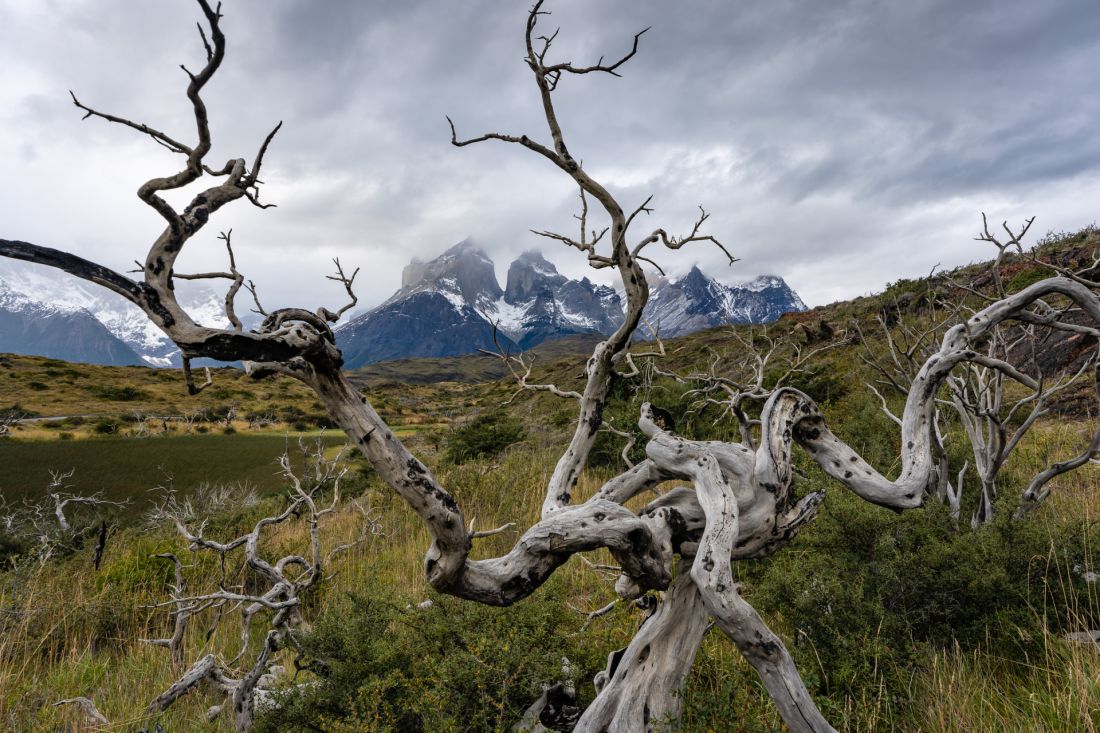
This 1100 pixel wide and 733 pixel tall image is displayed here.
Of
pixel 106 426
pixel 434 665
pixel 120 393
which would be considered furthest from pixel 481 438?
pixel 120 393

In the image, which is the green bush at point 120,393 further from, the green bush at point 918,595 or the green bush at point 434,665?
the green bush at point 918,595

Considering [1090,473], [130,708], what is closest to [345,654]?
[130,708]

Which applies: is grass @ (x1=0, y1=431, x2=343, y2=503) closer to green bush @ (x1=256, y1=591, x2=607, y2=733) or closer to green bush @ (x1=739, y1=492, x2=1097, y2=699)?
green bush @ (x1=256, y1=591, x2=607, y2=733)

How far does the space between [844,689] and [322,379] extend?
3457mm

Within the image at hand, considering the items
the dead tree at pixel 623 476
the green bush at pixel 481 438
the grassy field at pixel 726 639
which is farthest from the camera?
the green bush at pixel 481 438

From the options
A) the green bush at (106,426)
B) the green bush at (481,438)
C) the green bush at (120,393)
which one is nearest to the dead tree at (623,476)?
the green bush at (481,438)

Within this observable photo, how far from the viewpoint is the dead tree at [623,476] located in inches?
59.5

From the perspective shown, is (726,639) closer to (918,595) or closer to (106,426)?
(918,595)

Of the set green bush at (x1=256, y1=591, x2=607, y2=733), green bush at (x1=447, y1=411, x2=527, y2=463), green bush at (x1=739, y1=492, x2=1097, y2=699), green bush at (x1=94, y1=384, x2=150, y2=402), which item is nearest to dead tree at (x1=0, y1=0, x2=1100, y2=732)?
green bush at (x1=256, y1=591, x2=607, y2=733)

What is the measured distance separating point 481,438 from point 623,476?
975 centimetres

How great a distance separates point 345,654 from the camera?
10.5 ft

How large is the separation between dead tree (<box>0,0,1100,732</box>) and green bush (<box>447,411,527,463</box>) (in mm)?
8608

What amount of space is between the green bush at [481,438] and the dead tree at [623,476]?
8608 mm

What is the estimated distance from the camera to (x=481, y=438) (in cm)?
1209
